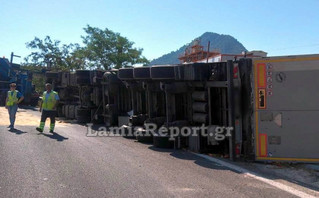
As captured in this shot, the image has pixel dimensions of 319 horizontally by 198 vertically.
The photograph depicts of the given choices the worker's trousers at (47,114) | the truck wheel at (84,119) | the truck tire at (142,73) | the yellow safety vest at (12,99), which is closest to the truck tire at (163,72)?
the truck tire at (142,73)

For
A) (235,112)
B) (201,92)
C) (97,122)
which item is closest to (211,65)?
(201,92)

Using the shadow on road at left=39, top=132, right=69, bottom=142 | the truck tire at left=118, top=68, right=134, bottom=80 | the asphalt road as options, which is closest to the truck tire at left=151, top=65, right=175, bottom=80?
the truck tire at left=118, top=68, right=134, bottom=80

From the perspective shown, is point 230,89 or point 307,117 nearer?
point 307,117

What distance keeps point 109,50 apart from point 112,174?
3495 cm

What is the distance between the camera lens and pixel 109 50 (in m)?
38.6

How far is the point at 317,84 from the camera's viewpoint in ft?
18.8

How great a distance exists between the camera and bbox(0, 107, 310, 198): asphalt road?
4160 mm

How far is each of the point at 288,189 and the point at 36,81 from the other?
3689cm

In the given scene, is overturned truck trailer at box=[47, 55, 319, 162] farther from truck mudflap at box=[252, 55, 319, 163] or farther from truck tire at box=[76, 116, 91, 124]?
truck tire at box=[76, 116, 91, 124]

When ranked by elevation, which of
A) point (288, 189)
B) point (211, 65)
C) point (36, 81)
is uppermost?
point (36, 81)

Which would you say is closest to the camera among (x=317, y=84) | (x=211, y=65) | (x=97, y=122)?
(x=317, y=84)

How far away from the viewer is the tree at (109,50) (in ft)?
125

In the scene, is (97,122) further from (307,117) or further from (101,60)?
(101,60)

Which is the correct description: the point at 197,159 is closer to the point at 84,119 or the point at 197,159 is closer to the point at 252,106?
the point at 252,106
